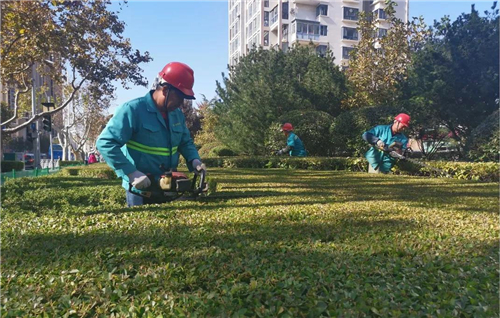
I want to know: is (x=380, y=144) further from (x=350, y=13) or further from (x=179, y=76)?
(x=350, y=13)

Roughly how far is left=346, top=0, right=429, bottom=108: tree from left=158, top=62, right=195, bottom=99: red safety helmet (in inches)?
677

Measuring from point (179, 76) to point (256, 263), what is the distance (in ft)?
7.76

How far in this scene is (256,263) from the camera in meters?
1.82

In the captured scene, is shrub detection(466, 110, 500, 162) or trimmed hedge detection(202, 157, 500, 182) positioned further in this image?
shrub detection(466, 110, 500, 162)

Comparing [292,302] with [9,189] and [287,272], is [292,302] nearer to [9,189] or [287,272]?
[287,272]

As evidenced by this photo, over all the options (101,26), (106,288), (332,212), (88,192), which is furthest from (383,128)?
(101,26)

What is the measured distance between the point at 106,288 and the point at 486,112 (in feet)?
67.1

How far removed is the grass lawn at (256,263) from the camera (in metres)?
1.45

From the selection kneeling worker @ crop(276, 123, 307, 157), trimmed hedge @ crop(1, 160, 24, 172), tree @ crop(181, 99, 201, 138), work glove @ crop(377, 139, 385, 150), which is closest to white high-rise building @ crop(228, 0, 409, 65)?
tree @ crop(181, 99, 201, 138)

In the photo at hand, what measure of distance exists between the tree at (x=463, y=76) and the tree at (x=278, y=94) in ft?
14.4

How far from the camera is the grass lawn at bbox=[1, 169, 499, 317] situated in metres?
1.45

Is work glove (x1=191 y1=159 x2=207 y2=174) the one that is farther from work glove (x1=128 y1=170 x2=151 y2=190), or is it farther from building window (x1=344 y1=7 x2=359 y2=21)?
building window (x1=344 y1=7 x2=359 y2=21)

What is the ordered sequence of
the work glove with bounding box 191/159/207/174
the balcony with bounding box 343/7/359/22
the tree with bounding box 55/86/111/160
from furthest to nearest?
the balcony with bounding box 343/7/359/22, the tree with bounding box 55/86/111/160, the work glove with bounding box 191/159/207/174

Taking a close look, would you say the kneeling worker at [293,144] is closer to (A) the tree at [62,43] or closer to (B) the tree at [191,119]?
(A) the tree at [62,43]
